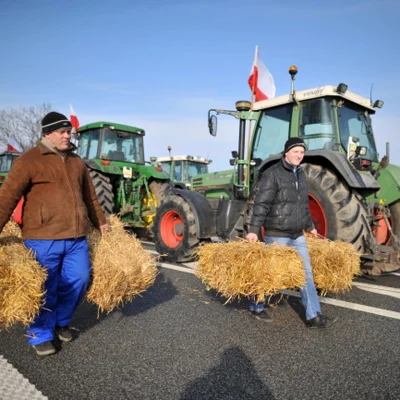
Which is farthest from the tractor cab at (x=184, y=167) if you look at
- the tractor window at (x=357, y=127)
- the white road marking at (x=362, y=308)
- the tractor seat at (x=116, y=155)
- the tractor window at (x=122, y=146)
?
the white road marking at (x=362, y=308)

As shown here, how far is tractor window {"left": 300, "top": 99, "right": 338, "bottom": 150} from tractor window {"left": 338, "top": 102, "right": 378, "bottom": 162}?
19 cm

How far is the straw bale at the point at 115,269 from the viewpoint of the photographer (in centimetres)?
327

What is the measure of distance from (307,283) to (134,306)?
1.79 metres

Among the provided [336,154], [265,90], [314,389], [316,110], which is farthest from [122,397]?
[265,90]

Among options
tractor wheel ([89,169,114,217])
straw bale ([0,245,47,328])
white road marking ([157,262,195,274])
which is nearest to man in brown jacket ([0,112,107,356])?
straw bale ([0,245,47,328])

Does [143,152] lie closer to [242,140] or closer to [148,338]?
[242,140]

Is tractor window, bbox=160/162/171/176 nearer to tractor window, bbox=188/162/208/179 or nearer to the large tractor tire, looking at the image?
tractor window, bbox=188/162/208/179

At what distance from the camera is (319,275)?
3770 millimetres

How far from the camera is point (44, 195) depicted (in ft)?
9.98

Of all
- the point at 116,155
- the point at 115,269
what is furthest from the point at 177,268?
the point at 116,155

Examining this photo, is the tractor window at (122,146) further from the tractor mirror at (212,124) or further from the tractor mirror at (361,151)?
the tractor mirror at (361,151)

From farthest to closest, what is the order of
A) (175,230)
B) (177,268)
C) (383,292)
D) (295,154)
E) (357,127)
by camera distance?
(175,230) < (177,268) < (357,127) < (383,292) < (295,154)

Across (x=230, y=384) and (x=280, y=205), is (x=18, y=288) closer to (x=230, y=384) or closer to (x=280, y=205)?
(x=230, y=384)

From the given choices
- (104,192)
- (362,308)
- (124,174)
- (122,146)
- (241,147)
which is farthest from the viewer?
(122,146)
